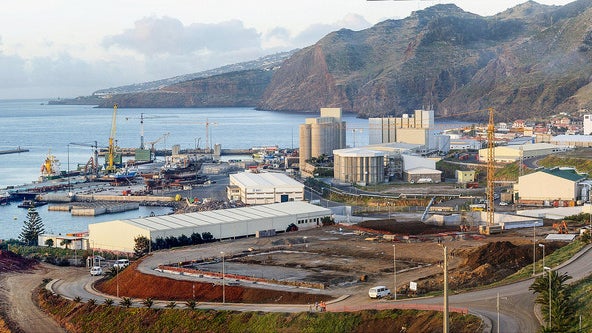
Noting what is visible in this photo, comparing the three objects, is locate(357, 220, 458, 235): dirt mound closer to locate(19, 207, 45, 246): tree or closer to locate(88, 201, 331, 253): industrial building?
locate(88, 201, 331, 253): industrial building

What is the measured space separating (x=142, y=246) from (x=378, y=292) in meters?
9.50

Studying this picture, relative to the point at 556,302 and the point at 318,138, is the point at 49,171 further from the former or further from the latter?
the point at 556,302

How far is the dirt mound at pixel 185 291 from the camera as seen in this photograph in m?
17.6

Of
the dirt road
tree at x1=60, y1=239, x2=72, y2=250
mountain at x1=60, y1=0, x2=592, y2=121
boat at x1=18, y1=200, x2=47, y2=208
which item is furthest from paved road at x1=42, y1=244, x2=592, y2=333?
mountain at x1=60, y1=0, x2=592, y2=121

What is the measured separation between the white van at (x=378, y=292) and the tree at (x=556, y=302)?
8.41ft

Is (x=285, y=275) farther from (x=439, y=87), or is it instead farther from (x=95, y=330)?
Result: (x=439, y=87)

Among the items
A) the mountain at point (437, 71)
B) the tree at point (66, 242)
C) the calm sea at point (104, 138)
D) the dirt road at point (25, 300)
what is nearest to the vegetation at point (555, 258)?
the dirt road at point (25, 300)

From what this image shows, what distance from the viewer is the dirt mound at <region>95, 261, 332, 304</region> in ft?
57.7

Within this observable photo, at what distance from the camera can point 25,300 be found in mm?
20219

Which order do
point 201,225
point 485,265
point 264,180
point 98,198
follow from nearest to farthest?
point 485,265, point 201,225, point 264,180, point 98,198

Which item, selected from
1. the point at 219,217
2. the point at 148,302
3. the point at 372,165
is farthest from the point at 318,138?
the point at 148,302

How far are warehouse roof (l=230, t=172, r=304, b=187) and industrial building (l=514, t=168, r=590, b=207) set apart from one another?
8.20 meters

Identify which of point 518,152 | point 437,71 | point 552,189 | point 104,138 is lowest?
point 104,138

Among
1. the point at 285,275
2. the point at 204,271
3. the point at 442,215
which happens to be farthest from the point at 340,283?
the point at 442,215
